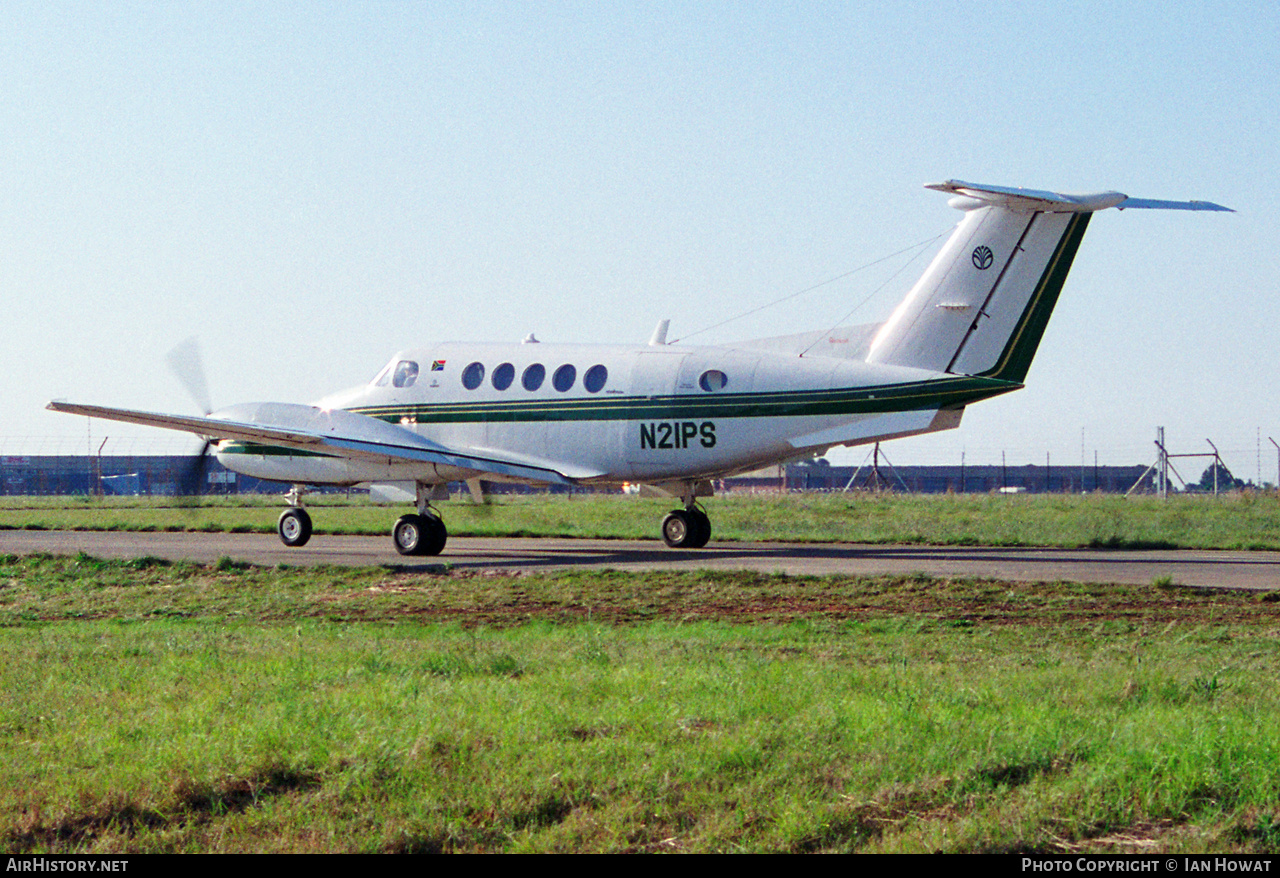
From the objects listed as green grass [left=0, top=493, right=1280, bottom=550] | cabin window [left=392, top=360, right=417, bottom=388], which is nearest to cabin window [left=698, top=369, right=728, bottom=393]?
green grass [left=0, top=493, right=1280, bottom=550]

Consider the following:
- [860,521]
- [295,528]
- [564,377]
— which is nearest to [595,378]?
[564,377]

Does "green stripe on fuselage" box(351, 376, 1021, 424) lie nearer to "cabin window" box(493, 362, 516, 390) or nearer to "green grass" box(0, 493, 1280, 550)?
"cabin window" box(493, 362, 516, 390)

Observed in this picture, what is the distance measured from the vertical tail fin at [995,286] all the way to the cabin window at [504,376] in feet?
26.3

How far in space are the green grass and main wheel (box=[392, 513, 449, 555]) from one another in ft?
7.34

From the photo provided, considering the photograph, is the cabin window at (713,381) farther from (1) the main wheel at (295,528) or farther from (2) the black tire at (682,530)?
(1) the main wheel at (295,528)

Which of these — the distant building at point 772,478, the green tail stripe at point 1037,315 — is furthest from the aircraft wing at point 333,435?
the distant building at point 772,478

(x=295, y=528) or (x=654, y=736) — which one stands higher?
Result: (x=295, y=528)

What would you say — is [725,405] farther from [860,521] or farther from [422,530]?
[860,521]

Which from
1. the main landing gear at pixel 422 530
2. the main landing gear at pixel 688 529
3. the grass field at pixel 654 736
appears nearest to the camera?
the grass field at pixel 654 736

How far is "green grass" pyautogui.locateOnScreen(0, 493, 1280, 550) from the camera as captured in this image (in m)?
29.0

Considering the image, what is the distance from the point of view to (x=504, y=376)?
26.0 m

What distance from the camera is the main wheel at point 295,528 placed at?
26.0 meters

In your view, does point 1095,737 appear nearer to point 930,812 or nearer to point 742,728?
point 930,812

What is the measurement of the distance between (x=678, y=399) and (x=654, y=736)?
16.6 m
